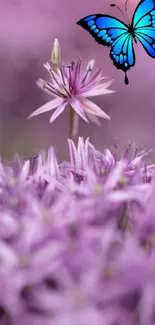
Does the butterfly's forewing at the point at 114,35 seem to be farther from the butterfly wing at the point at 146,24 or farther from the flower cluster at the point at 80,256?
the flower cluster at the point at 80,256

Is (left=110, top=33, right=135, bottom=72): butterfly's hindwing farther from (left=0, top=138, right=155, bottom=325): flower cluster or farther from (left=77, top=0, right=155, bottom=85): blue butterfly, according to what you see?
(left=0, top=138, right=155, bottom=325): flower cluster

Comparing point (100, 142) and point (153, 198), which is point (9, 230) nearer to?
point (153, 198)

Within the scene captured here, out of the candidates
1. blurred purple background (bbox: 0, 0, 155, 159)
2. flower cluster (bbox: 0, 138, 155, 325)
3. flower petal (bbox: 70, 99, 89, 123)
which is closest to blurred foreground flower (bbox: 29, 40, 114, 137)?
flower petal (bbox: 70, 99, 89, 123)

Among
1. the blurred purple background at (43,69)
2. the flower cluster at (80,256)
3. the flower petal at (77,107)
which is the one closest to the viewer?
the flower cluster at (80,256)

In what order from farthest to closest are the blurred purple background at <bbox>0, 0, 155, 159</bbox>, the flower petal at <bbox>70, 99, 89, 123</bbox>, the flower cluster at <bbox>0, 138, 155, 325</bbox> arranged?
the blurred purple background at <bbox>0, 0, 155, 159</bbox> < the flower petal at <bbox>70, 99, 89, 123</bbox> < the flower cluster at <bbox>0, 138, 155, 325</bbox>

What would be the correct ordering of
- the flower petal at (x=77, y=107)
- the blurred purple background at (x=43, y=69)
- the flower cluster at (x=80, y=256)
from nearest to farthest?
the flower cluster at (x=80, y=256) < the flower petal at (x=77, y=107) < the blurred purple background at (x=43, y=69)

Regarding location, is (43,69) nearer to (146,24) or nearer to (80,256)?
(146,24)

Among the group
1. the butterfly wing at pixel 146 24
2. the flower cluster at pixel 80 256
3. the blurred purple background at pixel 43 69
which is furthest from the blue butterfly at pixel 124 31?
the blurred purple background at pixel 43 69
